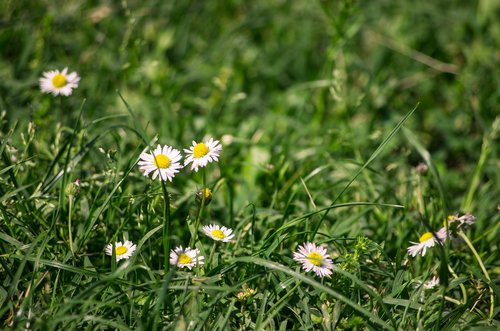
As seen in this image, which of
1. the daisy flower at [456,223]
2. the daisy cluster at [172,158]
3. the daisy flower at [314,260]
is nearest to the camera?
the daisy flower at [314,260]

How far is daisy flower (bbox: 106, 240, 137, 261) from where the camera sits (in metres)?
1.66

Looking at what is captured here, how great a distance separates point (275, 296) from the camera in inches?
64.6

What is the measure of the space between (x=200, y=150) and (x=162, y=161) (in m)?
0.12

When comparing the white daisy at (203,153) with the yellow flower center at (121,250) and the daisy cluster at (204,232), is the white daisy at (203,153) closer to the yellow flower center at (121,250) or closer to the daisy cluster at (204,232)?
the daisy cluster at (204,232)

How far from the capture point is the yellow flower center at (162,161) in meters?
1.71

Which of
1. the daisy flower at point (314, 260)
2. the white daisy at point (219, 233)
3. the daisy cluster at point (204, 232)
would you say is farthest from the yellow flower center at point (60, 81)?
the daisy flower at point (314, 260)

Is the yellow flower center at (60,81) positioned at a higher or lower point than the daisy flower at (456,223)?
higher

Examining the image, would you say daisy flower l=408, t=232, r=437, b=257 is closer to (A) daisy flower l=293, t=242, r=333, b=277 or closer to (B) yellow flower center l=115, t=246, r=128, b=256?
(A) daisy flower l=293, t=242, r=333, b=277

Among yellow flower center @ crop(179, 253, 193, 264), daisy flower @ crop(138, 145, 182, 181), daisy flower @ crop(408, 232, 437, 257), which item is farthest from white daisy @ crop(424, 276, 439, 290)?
daisy flower @ crop(138, 145, 182, 181)

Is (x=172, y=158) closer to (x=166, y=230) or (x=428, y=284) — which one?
(x=166, y=230)

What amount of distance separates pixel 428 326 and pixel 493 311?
20 cm

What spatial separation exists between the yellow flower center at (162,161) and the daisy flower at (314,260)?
1.57 feet

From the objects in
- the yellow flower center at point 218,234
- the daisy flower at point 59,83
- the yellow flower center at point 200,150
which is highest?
the daisy flower at point 59,83

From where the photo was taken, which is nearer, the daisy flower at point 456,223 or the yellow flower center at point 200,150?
the yellow flower center at point 200,150
